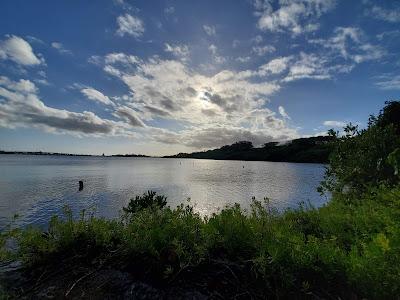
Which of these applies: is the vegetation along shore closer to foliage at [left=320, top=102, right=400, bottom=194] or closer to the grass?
the grass

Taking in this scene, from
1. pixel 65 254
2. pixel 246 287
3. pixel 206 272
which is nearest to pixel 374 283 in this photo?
pixel 246 287

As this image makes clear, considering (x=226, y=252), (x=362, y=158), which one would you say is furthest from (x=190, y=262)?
(x=362, y=158)

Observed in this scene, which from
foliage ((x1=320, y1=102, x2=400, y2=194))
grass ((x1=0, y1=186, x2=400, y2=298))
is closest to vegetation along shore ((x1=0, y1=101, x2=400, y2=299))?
grass ((x1=0, y1=186, x2=400, y2=298))

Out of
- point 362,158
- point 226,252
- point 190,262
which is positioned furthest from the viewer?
point 362,158

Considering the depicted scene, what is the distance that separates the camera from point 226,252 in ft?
17.3

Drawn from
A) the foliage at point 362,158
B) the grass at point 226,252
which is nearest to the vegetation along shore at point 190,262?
the grass at point 226,252

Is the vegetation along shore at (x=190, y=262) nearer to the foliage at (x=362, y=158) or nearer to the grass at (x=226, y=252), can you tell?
the grass at (x=226, y=252)

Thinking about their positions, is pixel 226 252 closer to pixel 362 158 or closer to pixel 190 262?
pixel 190 262

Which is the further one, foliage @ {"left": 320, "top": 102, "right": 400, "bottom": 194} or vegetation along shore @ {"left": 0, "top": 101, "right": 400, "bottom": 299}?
foliage @ {"left": 320, "top": 102, "right": 400, "bottom": 194}

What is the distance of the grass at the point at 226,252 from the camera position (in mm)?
4328

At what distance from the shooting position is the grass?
4.33 m

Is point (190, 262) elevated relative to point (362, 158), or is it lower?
lower

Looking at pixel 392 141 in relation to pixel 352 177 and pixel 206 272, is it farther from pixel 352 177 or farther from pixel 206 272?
pixel 206 272

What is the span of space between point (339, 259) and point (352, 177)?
1574 cm
